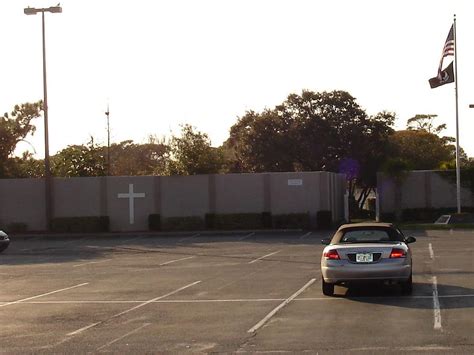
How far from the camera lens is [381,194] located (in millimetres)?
54344

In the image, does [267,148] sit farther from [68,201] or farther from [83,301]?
[83,301]

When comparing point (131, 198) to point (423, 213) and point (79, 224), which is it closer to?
point (79, 224)

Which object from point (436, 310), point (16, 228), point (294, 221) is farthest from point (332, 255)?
point (16, 228)

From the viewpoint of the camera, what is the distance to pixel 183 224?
153 ft

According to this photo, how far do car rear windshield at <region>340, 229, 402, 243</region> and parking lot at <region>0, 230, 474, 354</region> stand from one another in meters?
1.08

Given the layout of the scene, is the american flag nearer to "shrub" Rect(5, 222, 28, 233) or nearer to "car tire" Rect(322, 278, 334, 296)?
"shrub" Rect(5, 222, 28, 233)

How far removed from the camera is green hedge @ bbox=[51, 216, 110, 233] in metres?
46.6

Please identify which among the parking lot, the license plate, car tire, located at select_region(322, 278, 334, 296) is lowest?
the parking lot

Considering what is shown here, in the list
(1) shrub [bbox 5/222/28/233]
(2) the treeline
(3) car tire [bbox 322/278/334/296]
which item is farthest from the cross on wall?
(3) car tire [bbox 322/278/334/296]

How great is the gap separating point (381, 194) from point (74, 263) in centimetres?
3031

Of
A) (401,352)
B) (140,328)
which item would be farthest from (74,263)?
(401,352)

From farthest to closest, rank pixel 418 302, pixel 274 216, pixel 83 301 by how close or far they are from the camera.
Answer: pixel 274 216
pixel 83 301
pixel 418 302

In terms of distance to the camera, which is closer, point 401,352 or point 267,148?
point 401,352

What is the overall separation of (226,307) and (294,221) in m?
30.1
